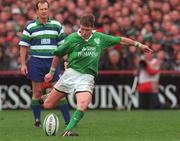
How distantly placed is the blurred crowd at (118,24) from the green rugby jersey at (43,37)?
23.3ft

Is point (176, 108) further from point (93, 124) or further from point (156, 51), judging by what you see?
point (93, 124)

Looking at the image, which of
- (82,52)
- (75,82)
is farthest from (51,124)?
(82,52)

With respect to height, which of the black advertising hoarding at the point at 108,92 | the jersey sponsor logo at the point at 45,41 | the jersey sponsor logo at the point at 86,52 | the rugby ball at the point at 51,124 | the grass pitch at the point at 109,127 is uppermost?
the jersey sponsor logo at the point at 86,52

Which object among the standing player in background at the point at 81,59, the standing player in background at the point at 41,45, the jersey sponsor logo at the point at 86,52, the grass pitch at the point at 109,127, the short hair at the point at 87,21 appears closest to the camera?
the short hair at the point at 87,21

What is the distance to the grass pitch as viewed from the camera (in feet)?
43.4

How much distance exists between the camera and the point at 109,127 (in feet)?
51.2

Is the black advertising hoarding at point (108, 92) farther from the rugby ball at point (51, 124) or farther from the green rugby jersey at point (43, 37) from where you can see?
the rugby ball at point (51, 124)

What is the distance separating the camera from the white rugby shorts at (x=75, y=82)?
1357cm

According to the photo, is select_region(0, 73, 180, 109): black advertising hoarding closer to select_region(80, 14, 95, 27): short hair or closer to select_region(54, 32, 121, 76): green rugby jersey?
select_region(54, 32, 121, 76): green rugby jersey

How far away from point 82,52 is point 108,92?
9189 millimetres

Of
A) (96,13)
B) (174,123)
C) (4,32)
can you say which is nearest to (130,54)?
(96,13)

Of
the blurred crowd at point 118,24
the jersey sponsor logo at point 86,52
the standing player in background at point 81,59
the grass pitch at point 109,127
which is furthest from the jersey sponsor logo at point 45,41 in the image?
Result: the blurred crowd at point 118,24

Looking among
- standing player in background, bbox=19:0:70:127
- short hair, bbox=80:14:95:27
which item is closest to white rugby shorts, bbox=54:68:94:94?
short hair, bbox=80:14:95:27

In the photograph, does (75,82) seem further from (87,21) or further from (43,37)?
(43,37)
